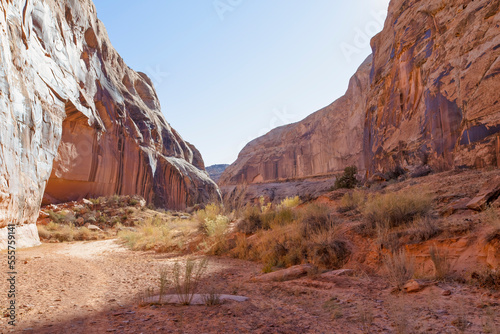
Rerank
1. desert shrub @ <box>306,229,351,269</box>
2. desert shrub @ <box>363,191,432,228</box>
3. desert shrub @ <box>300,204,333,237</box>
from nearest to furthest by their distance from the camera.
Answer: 1. desert shrub @ <box>306,229,351,269</box>
2. desert shrub @ <box>363,191,432,228</box>
3. desert shrub @ <box>300,204,333,237</box>

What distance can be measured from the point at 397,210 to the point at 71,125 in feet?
57.4

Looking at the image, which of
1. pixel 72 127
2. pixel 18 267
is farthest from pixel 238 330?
pixel 72 127

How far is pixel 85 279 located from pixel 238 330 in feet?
11.3

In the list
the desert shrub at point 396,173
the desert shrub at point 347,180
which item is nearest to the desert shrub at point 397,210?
the desert shrub at point 396,173

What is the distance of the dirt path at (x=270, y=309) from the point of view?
235 centimetres

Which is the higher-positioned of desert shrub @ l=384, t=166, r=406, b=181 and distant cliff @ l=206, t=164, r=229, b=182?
distant cliff @ l=206, t=164, r=229, b=182

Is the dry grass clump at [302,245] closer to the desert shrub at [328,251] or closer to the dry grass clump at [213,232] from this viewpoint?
the desert shrub at [328,251]

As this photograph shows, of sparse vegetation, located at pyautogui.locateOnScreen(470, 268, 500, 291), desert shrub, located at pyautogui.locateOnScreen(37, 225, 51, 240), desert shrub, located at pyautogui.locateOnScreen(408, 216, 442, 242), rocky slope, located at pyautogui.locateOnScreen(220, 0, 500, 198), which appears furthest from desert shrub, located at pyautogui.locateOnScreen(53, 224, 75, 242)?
sparse vegetation, located at pyautogui.locateOnScreen(470, 268, 500, 291)

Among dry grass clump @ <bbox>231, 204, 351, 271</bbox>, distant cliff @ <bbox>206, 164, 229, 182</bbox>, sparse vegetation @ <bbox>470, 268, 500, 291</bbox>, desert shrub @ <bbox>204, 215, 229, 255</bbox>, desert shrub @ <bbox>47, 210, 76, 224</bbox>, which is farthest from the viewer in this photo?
distant cliff @ <bbox>206, 164, 229, 182</bbox>

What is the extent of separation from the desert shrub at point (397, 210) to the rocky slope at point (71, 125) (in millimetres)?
9307

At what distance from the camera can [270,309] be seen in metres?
3.01

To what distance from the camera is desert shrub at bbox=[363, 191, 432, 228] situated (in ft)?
17.9

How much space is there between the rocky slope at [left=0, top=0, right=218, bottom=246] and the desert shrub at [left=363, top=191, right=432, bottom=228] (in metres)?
9.31

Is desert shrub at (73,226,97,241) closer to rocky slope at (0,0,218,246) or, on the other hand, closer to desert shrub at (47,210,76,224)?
desert shrub at (47,210,76,224)
